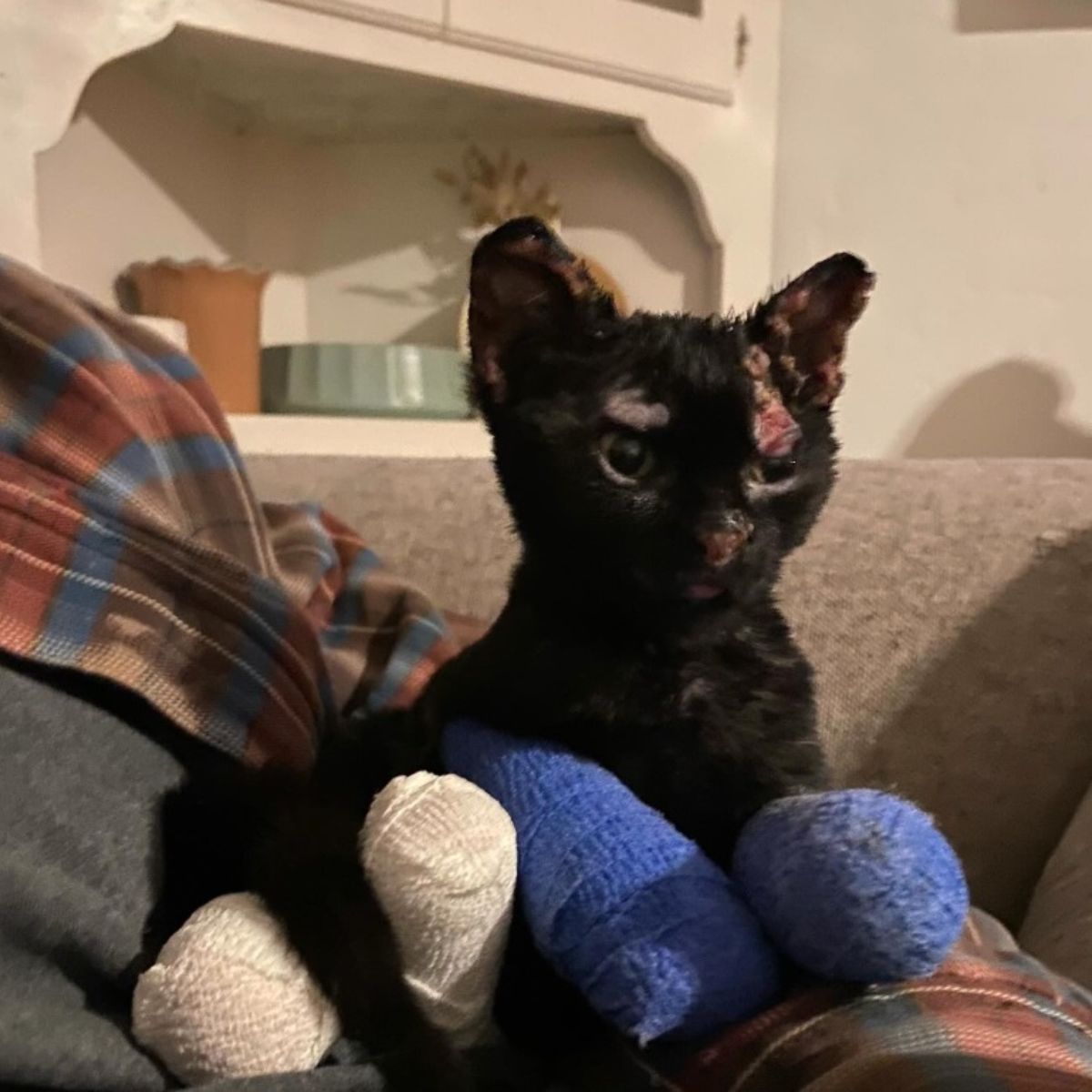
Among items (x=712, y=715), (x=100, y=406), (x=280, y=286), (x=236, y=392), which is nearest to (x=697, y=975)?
(x=712, y=715)

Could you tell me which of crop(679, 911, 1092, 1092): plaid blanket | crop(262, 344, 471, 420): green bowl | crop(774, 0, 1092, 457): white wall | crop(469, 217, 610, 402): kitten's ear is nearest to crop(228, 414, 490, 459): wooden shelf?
crop(262, 344, 471, 420): green bowl

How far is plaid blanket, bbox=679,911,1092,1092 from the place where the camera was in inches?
15.5

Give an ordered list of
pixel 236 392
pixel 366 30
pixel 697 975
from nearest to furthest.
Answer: pixel 697 975 → pixel 366 30 → pixel 236 392

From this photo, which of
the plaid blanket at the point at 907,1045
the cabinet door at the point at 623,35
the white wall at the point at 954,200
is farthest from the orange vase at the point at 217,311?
the plaid blanket at the point at 907,1045

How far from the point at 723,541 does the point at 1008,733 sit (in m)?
0.51

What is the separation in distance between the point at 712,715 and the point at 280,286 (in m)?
1.38

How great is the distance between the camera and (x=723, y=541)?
46 cm

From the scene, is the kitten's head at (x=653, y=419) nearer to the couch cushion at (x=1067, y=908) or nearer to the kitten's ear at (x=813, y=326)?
the kitten's ear at (x=813, y=326)

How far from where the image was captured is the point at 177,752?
0.58 metres

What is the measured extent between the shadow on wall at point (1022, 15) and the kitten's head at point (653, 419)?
1315 millimetres

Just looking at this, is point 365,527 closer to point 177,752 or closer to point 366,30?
point 177,752

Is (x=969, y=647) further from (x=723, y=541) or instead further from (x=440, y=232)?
(x=440, y=232)

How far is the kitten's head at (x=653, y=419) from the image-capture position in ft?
1.56

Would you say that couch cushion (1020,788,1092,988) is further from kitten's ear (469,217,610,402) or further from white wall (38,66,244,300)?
white wall (38,66,244,300)
